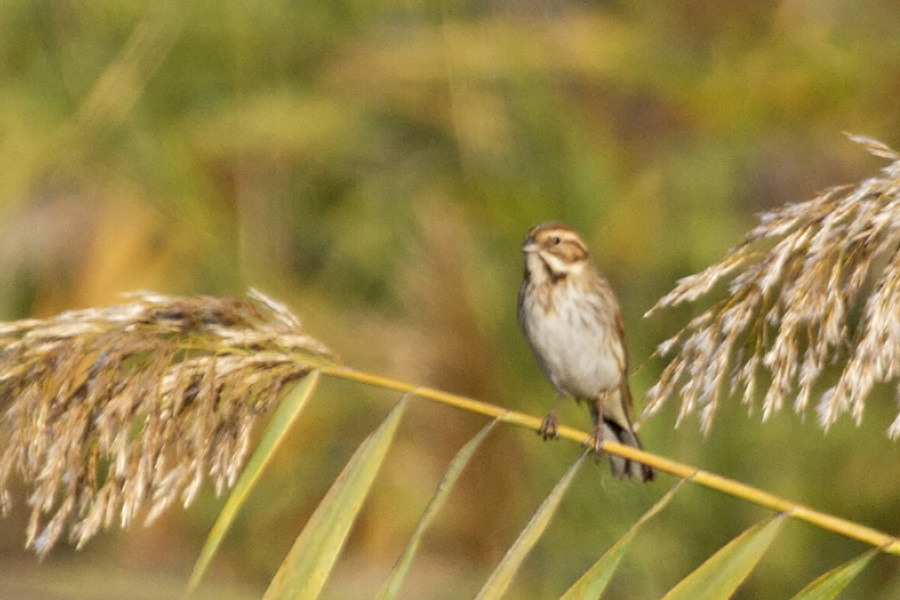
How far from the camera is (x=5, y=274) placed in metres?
5.24

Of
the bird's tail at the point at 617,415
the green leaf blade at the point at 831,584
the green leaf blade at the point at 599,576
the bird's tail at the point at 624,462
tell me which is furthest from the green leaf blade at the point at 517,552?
the bird's tail at the point at 617,415

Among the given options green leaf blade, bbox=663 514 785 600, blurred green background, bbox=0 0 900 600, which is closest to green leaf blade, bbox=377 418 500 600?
green leaf blade, bbox=663 514 785 600

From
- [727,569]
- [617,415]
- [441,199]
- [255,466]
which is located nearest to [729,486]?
[727,569]

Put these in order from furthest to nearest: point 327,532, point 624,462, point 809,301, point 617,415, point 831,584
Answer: point 617,415 → point 624,462 → point 809,301 → point 327,532 → point 831,584

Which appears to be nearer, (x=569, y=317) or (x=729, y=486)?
(x=729, y=486)

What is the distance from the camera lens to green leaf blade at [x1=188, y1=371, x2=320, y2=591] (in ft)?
5.36

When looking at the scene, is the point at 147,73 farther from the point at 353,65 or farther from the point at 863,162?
the point at 863,162

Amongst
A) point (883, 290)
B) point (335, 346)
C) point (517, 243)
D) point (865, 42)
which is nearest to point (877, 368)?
point (883, 290)

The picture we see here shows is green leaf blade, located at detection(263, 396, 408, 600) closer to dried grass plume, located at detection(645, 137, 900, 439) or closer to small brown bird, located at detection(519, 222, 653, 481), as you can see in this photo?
dried grass plume, located at detection(645, 137, 900, 439)

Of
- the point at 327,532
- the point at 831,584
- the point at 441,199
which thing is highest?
the point at 441,199

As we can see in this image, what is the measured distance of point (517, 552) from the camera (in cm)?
159

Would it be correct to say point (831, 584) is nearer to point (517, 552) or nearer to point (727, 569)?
Result: point (727, 569)

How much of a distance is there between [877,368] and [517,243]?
A: 263cm

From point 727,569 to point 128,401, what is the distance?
843 mm
